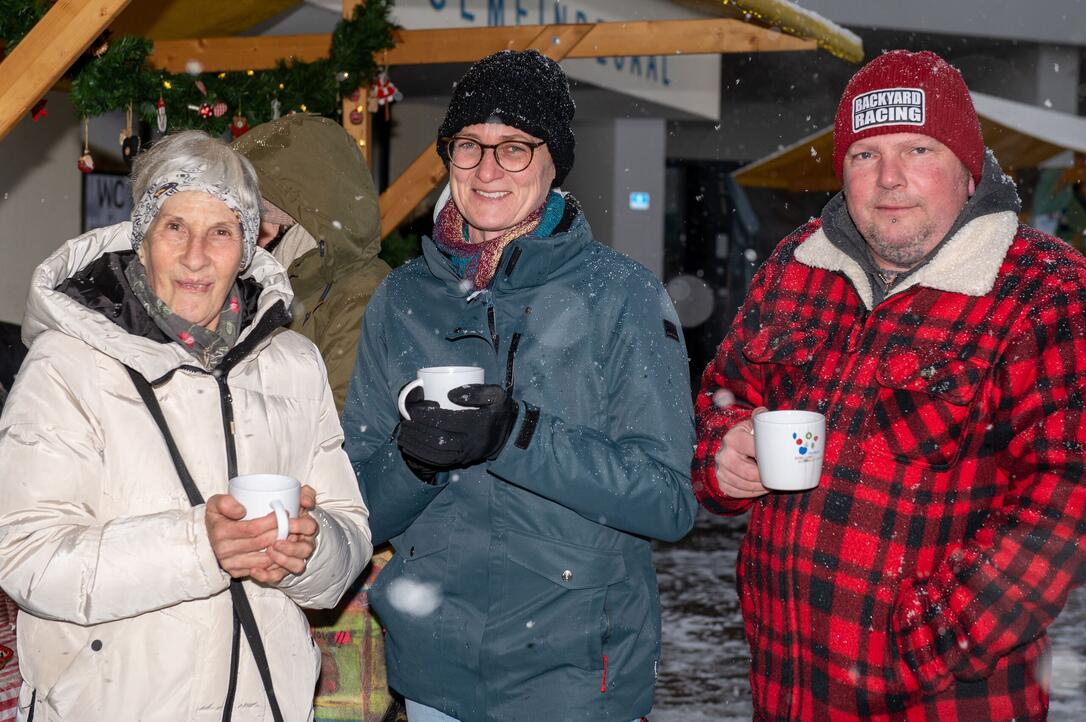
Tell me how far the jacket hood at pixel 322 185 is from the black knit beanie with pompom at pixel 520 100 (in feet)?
3.43

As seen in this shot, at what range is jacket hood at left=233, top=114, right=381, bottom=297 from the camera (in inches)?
144

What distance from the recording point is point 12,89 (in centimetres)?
366

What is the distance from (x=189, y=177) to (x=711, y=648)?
15.1 feet

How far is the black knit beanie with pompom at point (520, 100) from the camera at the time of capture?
2.59 metres

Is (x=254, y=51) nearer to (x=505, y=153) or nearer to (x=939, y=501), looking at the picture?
(x=505, y=153)

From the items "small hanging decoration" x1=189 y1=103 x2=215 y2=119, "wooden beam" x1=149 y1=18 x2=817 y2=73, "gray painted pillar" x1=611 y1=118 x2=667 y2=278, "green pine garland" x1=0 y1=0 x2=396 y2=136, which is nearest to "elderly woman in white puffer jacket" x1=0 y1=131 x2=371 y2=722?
"green pine garland" x1=0 y1=0 x2=396 y2=136

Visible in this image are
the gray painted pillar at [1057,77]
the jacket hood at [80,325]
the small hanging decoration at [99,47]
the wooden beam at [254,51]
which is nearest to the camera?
the jacket hood at [80,325]

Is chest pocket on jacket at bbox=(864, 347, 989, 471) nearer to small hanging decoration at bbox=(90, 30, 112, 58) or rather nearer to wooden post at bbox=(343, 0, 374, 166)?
small hanging decoration at bbox=(90, 30, 112, 58)

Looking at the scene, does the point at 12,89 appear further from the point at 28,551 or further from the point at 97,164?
the point at 97,164

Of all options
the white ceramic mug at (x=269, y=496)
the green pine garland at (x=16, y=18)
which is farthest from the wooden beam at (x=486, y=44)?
the white ceramic mug at (x=269, y=496)

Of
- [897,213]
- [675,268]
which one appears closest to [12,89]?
[897,213]

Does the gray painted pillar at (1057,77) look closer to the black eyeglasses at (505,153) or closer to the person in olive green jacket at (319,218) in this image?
the person in olive green jacket at (319,218)

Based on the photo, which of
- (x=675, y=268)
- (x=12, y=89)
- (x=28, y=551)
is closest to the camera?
(x=28, y=551)

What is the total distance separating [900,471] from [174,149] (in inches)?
67.5
